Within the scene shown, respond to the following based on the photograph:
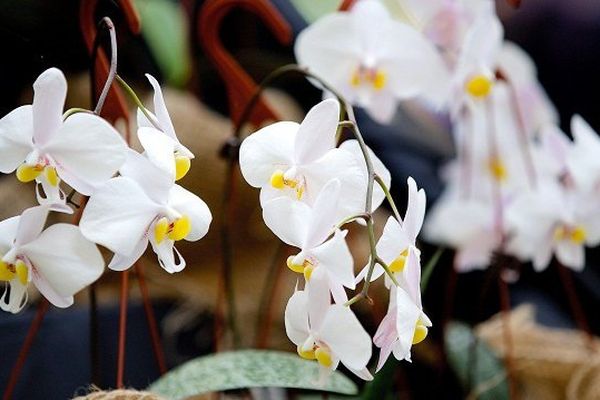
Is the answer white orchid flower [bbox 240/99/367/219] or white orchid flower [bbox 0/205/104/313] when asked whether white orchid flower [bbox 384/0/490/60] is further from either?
white orchid flower [bbox 0/205/104/313]

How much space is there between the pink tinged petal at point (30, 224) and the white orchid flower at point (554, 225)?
18.8 inches

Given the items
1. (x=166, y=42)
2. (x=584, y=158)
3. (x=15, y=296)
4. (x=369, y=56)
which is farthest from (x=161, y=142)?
(x=166, y=42)

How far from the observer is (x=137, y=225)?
41 centimetres

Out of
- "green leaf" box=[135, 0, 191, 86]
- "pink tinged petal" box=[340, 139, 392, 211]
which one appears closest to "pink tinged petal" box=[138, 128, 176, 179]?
"pink tinged petal" box=[340, 139, 392, 211]

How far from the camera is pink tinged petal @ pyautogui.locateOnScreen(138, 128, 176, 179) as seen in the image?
1.34 feet

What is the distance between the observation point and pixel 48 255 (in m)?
0.42

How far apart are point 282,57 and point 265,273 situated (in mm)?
301

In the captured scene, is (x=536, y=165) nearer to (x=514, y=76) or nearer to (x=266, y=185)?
(x=514, y=76)

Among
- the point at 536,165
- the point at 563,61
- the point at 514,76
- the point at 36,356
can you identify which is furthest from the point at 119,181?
the point at 563,61

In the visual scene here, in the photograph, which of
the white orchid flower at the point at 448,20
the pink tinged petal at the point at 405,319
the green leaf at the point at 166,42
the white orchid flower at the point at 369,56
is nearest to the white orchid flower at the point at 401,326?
the pink tinged petal at the point at 405,319

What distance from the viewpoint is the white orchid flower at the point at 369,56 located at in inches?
28.4

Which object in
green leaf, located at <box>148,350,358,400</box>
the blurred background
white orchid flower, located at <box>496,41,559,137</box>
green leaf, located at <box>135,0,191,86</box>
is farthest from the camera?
green leaf, located at <box>135,0,191,86</box>

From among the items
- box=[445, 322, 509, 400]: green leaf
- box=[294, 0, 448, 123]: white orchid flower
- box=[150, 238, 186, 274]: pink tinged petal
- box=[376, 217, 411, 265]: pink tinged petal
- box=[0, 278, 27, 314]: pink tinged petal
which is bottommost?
Answer: box=[445, 322, 509, 400]: green leaf

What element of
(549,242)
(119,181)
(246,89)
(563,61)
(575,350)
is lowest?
(563,61)
